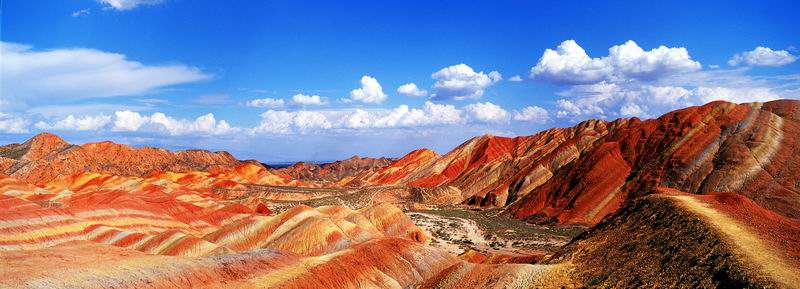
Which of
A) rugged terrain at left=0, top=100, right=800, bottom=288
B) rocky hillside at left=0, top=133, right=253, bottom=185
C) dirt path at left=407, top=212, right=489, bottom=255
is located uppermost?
rocky hillside at left=0, top=133, right=253, bottom=185

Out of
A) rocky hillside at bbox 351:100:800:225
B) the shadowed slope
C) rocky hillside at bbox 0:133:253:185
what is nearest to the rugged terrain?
the shadowed slope

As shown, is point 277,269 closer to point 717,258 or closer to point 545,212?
point 717,258

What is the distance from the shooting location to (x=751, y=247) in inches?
1155

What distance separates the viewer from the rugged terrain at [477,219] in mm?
31828

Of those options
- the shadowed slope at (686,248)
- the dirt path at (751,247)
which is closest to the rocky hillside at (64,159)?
the shadowed slope at (686,248)

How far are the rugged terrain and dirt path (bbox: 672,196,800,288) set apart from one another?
14cm

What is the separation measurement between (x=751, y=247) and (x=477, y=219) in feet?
228

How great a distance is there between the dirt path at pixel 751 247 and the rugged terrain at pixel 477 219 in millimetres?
143

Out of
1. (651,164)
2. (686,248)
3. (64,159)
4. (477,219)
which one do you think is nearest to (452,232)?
(477,219)

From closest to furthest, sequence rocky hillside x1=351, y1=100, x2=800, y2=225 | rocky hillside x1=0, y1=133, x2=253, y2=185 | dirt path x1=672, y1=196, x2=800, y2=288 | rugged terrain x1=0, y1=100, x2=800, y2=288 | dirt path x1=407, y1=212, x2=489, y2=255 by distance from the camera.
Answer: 1. dirt path x1=672, y1=196, x2=800, y2=288
2. rugged terrain x1=0, y1=100, x2=800, y2=288
3. dirt path x1=407, y1=212, x2=489, y2=255
4. rocky hillside x1=351, y1=100, x2=800, y2=225
5. rocky hillside x1=0, y1=133, x2=253, y2=185

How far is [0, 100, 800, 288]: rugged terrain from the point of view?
31828 mm

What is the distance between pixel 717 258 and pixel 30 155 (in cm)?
18029

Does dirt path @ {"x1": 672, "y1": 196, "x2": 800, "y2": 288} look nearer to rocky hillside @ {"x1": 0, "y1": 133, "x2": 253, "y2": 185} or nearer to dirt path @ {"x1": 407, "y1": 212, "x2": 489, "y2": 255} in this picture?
dirt path @ {"x1": 407, "y1": 212, "x2": 489, "y2": 255}

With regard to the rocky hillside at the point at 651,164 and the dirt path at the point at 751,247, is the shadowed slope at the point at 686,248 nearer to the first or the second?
the dirt path at the point at 751,247
